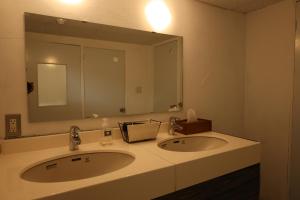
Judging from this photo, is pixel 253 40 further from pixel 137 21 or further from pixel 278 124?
pixel 137 21

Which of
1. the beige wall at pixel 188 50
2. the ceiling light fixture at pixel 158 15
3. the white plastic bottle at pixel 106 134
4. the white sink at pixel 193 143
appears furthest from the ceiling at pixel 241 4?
the white plastic bottle at pixel 106 134

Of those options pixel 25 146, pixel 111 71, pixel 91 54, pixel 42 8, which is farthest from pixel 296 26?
pixel 25 146

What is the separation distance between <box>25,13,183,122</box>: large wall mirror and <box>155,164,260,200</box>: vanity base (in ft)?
2.28

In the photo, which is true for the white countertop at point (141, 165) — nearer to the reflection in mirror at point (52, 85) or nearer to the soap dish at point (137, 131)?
the soap dish at point (137, 131)

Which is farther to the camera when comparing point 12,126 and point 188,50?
point 188,50

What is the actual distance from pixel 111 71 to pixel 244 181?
110 cm

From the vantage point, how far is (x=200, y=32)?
1809mm

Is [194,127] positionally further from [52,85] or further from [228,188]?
[52,85]

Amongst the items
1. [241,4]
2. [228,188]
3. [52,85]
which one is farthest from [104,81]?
[241,4]

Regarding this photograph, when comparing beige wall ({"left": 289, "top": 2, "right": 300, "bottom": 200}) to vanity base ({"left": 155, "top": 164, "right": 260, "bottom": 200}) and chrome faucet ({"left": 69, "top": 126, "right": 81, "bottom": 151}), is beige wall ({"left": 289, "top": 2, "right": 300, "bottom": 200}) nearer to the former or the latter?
vanity base ({"left": 155, "top": 164, "right": 260, "bottom": 200})

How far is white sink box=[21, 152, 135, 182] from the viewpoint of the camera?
101 centimetres

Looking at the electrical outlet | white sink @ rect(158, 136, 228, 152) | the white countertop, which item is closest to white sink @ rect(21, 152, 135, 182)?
the white countertop

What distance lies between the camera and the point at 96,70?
139cm

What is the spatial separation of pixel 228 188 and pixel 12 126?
1.22m
